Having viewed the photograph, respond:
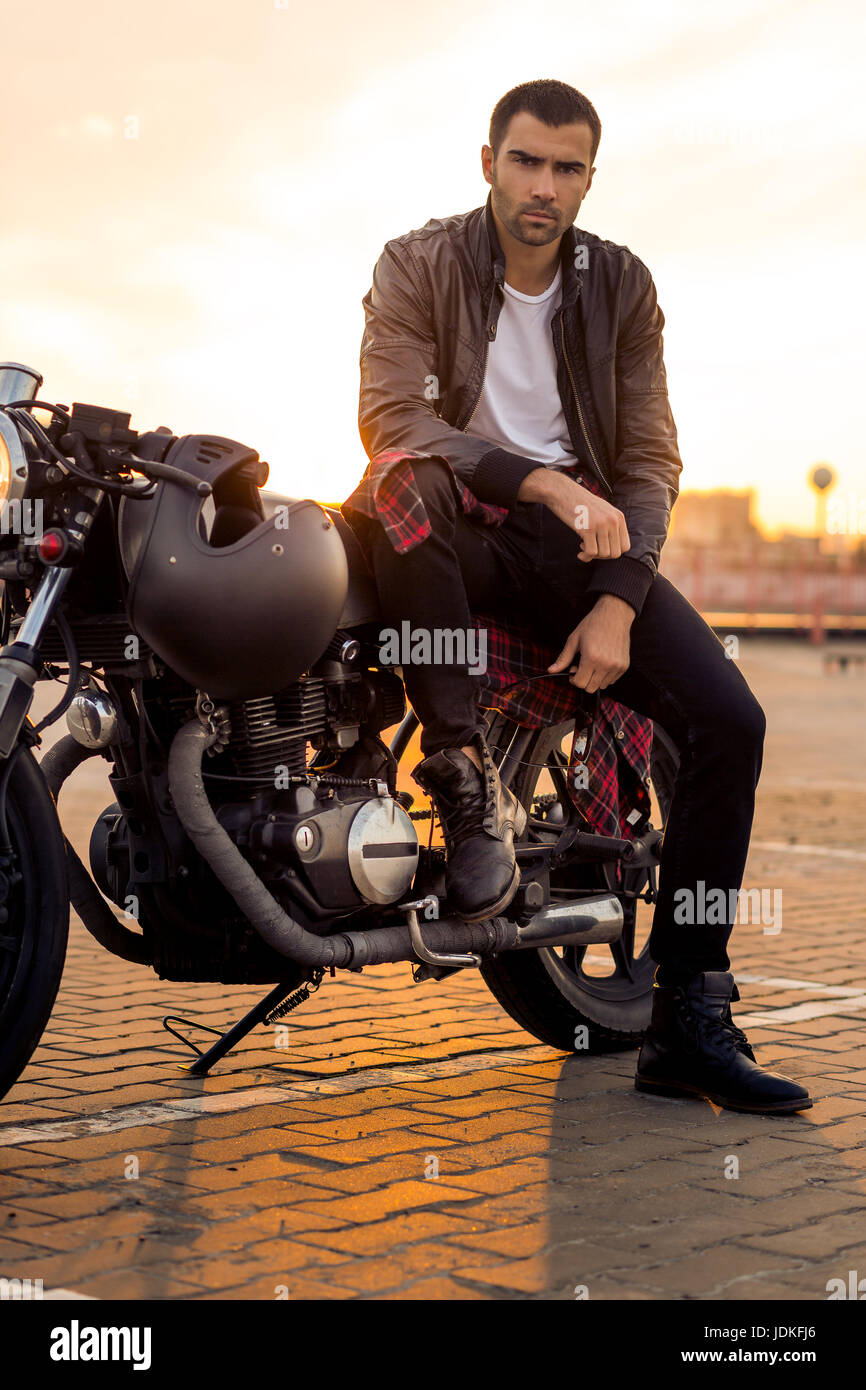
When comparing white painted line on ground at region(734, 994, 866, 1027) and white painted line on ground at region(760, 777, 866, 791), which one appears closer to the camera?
white painted line on ground at region(734, 994, 866, 1027)

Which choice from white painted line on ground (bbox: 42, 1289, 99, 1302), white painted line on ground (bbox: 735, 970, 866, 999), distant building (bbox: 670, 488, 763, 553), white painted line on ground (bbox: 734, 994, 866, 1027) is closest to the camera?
white painted line on ground (bbox: 42, 1289, 99, 1302)

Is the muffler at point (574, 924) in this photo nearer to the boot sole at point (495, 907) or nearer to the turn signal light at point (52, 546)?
the boot sole at point (495, 907)

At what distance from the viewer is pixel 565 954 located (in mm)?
4441

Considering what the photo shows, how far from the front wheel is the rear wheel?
121 centimetres

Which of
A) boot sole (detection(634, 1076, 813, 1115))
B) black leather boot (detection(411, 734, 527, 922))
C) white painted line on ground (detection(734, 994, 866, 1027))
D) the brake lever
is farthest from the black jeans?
white painted line on ground (detection(734, 994, 866, 1027))

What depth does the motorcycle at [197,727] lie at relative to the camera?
10.2 ft

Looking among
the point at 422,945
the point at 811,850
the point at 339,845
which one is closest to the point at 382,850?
the point at 339,845

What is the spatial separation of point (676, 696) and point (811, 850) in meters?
4.91

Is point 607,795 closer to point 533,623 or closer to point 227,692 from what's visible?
point 533,623

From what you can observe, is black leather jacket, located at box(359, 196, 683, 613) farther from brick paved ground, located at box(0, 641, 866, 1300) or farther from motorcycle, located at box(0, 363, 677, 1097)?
brick paved ground, located at box(0, 641, 866, 1300)

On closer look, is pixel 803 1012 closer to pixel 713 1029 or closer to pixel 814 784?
pixel 713 1029

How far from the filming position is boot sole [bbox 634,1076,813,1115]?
12.3ft

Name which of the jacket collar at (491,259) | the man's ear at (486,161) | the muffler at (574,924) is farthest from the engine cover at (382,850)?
the man's ear at (486,161)

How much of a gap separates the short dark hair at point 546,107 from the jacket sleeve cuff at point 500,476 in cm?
77
